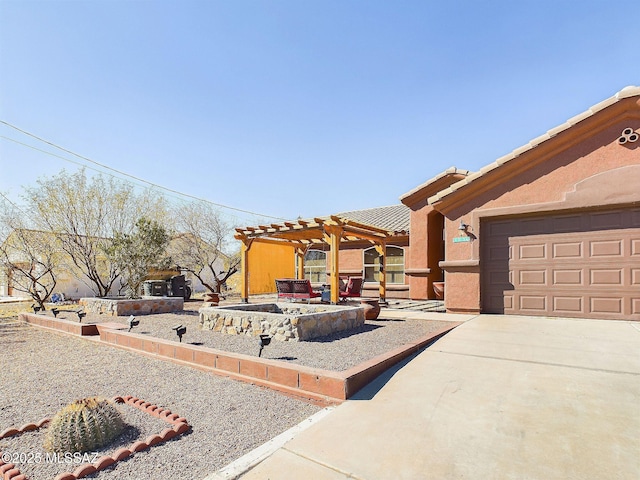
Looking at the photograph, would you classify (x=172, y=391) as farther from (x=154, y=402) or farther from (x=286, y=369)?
(x=286, y=369)

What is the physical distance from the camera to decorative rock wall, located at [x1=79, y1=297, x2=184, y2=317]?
37.3ft

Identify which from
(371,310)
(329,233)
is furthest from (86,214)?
(371,310)

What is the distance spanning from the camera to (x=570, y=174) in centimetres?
827

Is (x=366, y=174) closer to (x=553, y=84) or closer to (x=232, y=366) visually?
(x=553, y=84)

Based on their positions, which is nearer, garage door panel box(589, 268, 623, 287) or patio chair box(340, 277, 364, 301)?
garage door panel box(589, 268, 623, 287)

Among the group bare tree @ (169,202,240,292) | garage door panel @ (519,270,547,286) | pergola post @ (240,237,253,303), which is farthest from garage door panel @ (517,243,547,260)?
bare tree @ (169,202,240,292)

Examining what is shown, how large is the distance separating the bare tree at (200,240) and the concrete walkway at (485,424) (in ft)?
53.9

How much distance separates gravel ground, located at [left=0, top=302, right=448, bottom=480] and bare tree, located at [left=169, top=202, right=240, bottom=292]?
11.5m

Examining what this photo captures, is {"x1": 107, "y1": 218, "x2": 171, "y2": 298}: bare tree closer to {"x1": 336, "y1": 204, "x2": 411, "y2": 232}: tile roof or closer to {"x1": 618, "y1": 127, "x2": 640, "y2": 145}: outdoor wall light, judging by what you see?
{"x1": 336, "y1": 204, "x2": 411, "y2": 232}: tile roof

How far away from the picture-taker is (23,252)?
12234 mm

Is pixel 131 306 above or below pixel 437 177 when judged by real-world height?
below

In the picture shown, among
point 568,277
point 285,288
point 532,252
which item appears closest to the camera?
point 568,277

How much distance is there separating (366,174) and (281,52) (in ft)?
30.4

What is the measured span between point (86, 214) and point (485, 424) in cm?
1503
